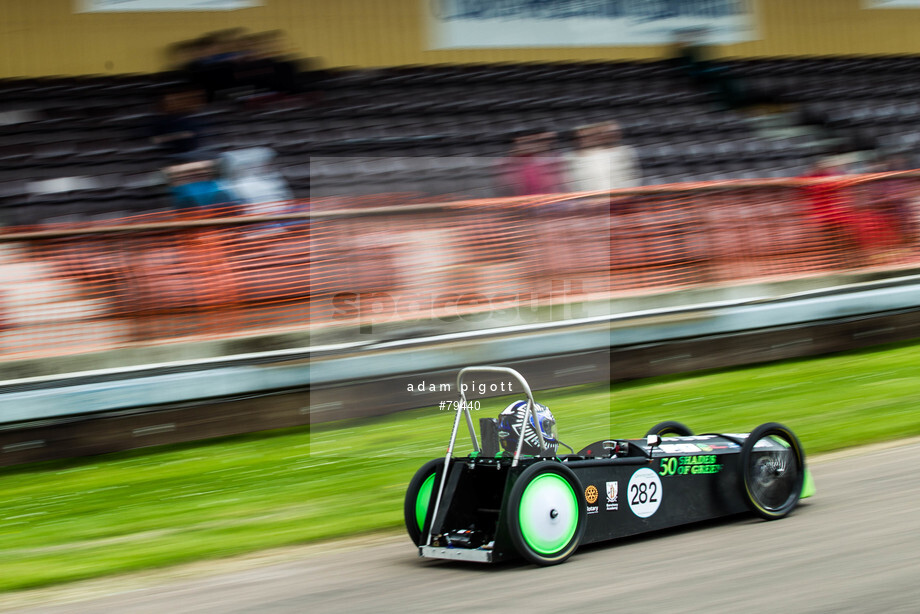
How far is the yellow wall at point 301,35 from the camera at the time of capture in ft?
35.8

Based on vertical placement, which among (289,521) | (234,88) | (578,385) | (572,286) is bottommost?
(289,521)

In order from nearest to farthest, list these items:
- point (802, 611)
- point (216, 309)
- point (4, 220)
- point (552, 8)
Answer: point (802, 611)
point (216, 309)
point (4, 220)
point (552, 8)

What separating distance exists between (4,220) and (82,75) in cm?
209

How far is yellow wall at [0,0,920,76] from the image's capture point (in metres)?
10.9

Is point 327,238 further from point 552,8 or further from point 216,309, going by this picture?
point 552,8

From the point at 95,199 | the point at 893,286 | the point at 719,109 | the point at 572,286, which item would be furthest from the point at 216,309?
the point at 719,109

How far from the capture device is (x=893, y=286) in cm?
983

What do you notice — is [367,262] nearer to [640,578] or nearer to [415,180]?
[415,180]

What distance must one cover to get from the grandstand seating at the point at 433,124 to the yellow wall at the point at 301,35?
0.61ft

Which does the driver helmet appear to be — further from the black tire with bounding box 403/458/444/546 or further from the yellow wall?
the yellow wall

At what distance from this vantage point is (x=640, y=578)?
13.9 feet

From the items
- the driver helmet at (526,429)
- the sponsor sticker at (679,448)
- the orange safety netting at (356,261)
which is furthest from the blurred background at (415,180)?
the driver helmet at (526,429)

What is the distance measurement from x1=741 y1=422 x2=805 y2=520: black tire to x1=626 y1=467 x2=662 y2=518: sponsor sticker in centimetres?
49

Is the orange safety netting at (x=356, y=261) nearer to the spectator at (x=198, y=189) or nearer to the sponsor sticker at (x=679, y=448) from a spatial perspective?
the spectator at (x=198, y=189)
